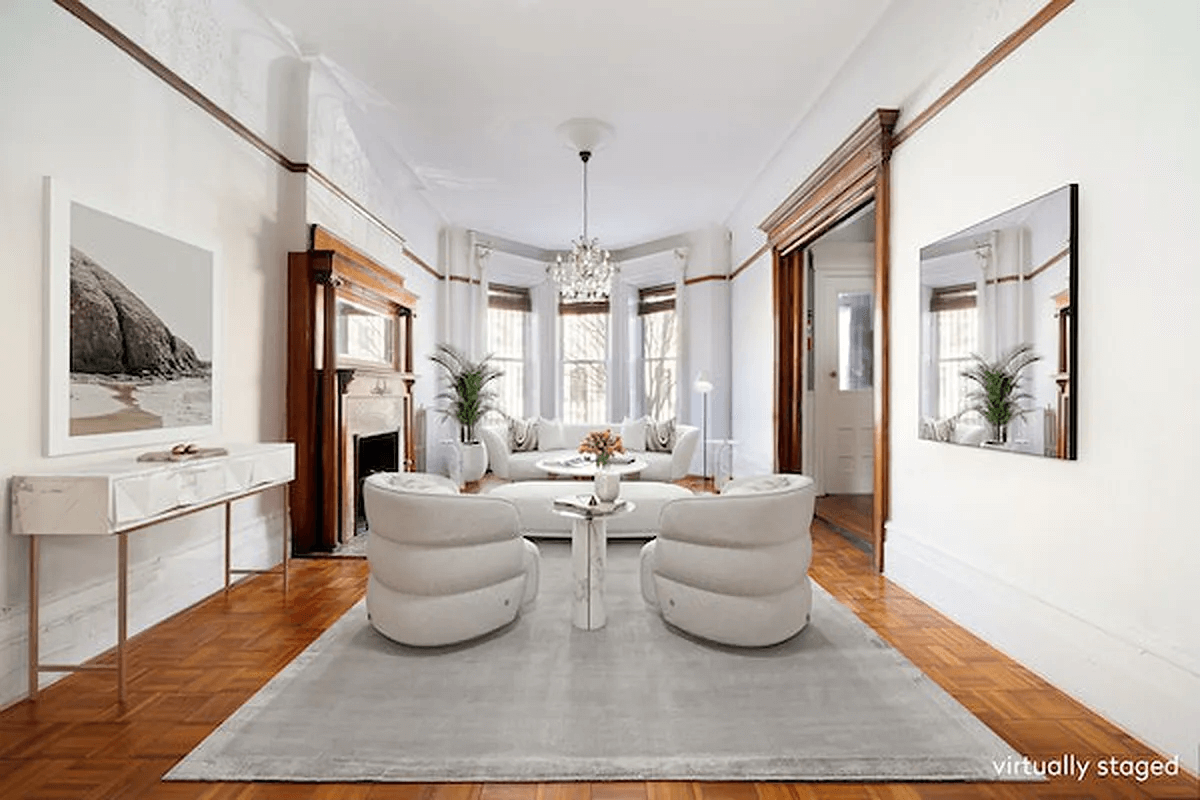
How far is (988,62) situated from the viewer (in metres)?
2.78

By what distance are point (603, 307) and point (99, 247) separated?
22.9ft

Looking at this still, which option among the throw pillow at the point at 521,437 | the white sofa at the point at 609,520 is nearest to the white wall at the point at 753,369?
the white sofa at the point at 609,520

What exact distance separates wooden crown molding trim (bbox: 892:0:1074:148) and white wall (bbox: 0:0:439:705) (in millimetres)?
3782

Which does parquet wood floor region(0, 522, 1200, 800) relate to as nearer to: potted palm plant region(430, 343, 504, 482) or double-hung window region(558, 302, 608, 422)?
potted palm plant region(430, 343, 504, 482)

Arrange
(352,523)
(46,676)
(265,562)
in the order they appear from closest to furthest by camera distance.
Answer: (46,676) → (265,562) → (352,523)

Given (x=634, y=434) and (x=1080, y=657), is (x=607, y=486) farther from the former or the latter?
(x=634, y=434)

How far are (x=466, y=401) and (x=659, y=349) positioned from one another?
114 inches

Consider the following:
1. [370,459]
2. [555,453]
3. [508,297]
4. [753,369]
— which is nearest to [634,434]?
[555,453]

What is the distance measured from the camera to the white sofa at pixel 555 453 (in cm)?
677

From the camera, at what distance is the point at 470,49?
400cm

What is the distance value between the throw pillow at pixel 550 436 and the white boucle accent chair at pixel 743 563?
15.8ft

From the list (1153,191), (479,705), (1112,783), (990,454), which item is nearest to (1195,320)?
(1153,191)

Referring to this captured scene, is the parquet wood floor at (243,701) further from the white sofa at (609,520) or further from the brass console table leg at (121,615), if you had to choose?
the white sofa at (609,520)

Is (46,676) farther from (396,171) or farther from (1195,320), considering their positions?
(396,171)
